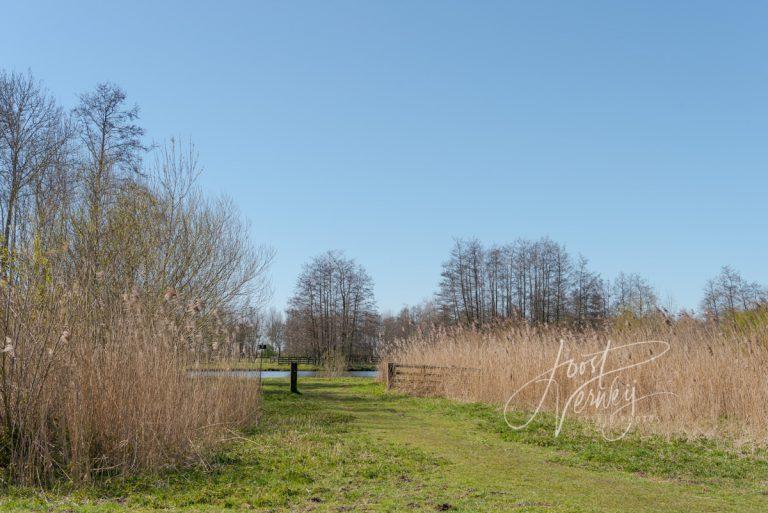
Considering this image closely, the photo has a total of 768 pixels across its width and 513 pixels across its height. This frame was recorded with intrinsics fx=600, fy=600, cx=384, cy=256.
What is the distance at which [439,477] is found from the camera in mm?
5809

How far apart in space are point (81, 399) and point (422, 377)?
10.3m

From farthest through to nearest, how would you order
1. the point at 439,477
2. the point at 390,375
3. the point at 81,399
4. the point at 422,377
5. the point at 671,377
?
the point at 390,375
the point at 422,377
the point at 671,377
the point at 439,477
the point at 81,399

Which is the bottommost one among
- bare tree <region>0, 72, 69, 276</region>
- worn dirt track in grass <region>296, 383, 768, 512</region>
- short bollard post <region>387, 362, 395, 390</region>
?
worn dirt track in grass <region>296, 383, 768, 512</region>

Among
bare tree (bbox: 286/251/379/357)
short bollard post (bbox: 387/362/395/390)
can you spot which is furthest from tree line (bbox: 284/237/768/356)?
short bollard post (bbox: 387/362/395/390)

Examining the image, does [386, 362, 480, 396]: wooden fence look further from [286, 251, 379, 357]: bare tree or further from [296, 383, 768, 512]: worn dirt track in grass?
[286, 251, 379, 357]: bare tree

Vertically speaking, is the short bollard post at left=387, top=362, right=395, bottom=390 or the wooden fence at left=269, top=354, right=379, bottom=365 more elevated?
the short bollard post at left=387, top=362, right=395, bottom=390

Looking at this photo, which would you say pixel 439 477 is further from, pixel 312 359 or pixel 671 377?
pixel 312 359

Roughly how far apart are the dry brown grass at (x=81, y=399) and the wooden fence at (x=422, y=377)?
821 centimetres

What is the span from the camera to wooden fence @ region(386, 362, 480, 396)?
1391cm

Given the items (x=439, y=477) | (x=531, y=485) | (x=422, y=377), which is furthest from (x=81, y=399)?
(x=422, y=377)

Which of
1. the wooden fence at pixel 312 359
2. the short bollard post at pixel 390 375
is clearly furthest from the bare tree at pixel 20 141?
the wooden fence at pixel 312 359

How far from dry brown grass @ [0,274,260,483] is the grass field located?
0.31 metres

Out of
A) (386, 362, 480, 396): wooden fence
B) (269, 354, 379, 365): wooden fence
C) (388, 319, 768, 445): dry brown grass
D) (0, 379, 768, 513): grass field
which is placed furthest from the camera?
(269, 354, 379, 365): wooden fence

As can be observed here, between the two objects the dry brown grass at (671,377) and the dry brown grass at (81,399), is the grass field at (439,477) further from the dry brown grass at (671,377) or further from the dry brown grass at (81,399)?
the dry brown grass at (671,377)
